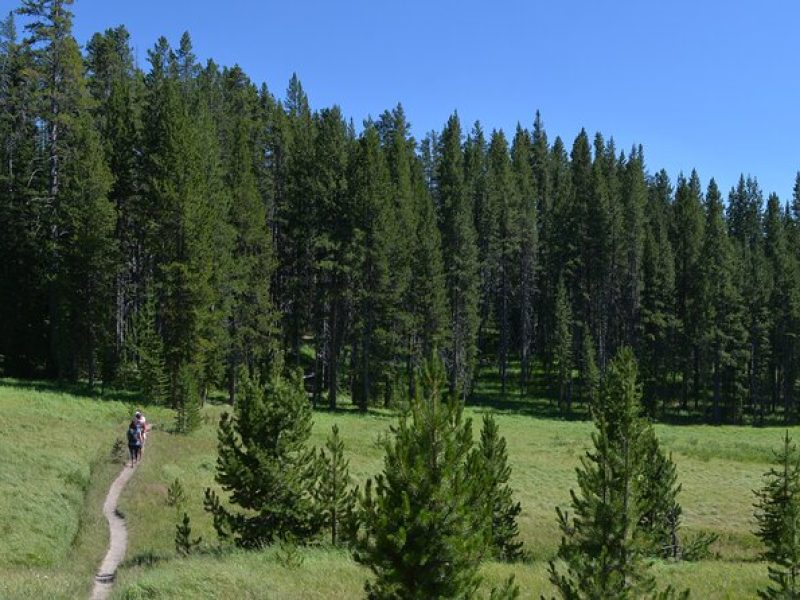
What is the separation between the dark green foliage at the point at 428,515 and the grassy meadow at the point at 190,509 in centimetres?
430

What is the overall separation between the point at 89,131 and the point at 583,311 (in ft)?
→ 181

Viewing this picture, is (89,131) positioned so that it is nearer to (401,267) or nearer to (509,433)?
(401,267)

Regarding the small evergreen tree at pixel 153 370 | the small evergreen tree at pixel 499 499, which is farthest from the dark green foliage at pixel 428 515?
the small evergreen tree at pixel 153 370

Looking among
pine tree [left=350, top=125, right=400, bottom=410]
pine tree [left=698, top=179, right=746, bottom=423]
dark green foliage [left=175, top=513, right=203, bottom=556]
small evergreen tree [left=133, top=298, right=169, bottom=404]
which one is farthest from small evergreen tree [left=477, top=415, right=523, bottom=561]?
pine tree [left=698, top=179, right=746, bottom=423]

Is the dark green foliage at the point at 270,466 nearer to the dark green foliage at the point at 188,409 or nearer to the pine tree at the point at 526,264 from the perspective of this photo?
the dark green foliage at the point at 188,409

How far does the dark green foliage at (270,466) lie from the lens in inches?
692

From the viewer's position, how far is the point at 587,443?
156ft

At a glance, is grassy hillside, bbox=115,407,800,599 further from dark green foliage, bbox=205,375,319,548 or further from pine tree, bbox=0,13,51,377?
pine tree, bbox=0,13,51,377

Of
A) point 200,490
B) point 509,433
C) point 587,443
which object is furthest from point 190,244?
point 587,443

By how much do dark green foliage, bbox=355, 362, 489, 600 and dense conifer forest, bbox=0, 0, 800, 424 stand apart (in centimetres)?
896

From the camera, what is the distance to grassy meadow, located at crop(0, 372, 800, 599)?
576 inches

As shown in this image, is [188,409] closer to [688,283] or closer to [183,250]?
[183,250]

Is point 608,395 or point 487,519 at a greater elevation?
point 608,395

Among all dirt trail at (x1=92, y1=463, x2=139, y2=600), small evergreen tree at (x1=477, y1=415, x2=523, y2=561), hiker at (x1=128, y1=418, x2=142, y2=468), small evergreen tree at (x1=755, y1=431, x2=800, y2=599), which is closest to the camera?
small evergreen tree at (x1=755, y1=431, x2=800, y2=599)
